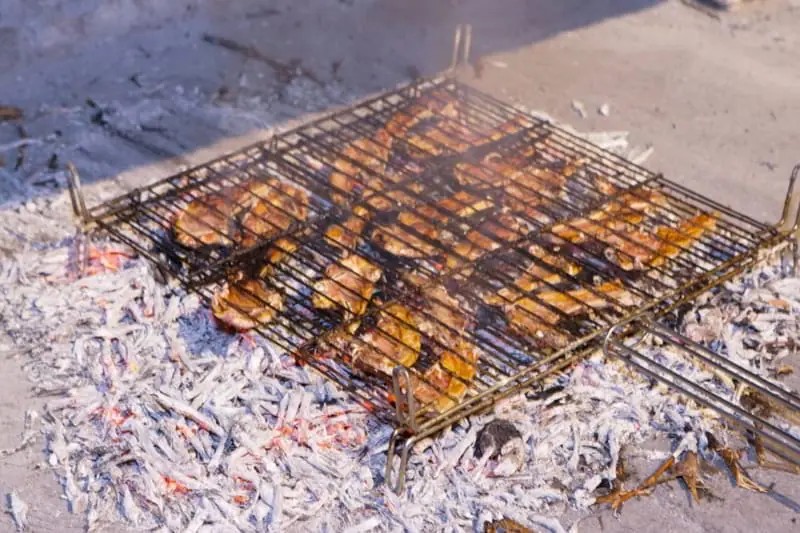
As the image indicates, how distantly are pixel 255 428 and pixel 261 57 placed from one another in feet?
15.1

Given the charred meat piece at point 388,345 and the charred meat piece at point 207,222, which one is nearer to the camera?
the charred meat piece at point 388,345

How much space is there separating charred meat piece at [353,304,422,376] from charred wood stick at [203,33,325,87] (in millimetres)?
3664

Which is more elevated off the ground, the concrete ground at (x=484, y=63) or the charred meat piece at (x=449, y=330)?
the charred meat piece at (x=449, y=330)

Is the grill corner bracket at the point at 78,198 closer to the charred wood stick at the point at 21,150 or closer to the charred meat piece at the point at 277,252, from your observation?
the charred meat piece at the point at 277,252

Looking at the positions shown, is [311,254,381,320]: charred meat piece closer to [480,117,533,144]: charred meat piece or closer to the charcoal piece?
the charcoal piece

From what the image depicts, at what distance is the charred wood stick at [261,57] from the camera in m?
8.34

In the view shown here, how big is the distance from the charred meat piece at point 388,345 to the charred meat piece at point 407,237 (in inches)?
22.6

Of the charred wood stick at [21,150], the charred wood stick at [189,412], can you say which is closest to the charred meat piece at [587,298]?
the charred wood stick at [189,412]

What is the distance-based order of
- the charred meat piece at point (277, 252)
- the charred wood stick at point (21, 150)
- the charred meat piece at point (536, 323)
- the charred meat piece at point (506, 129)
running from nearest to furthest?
the charred meat piece at point (536, 323)
the charred meat piece at point (277, 252)
the charred meat piece at point (506, 129)
the charred wood stick at point (21, 150)

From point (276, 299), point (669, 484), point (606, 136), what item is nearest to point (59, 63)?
point (276, 299)

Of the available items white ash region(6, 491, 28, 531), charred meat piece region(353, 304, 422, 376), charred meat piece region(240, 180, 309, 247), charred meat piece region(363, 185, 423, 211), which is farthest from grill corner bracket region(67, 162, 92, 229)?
charred meat piece region(353, 304, 422, 376)

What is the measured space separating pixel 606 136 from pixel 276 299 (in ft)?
11.2

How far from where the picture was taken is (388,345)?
5.00m

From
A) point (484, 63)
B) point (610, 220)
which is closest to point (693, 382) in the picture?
point (610, 220)
